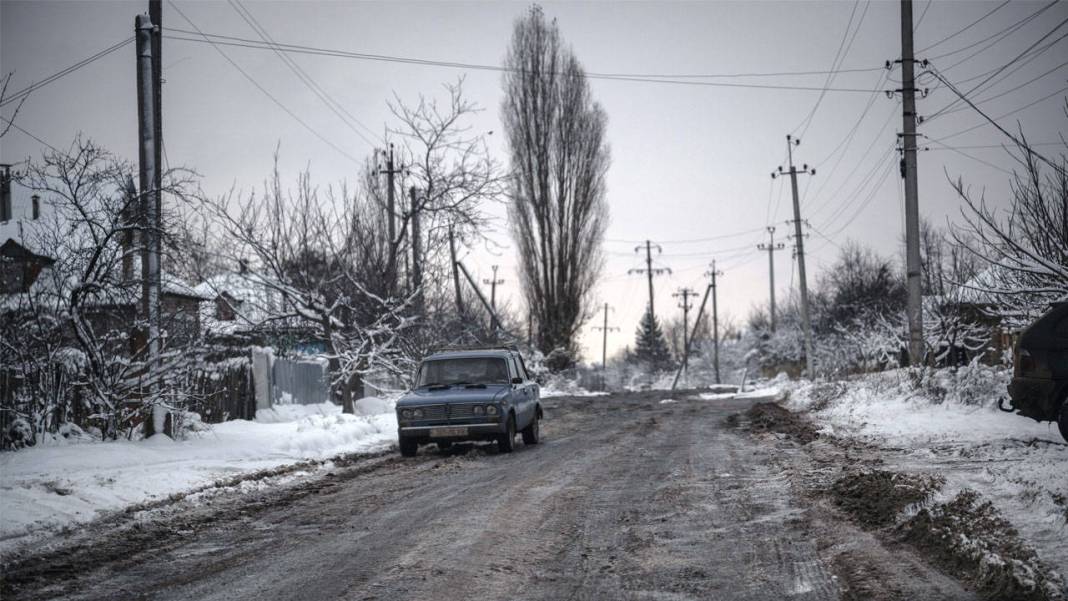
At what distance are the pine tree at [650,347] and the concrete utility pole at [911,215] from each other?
5534cm

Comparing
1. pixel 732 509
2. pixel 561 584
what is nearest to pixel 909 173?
pixel 732 509

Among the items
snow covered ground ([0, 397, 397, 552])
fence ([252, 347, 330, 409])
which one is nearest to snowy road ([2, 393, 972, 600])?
snow covered ground ([0, 397, 397, 552])

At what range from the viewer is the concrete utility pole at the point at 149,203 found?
41.1 feet

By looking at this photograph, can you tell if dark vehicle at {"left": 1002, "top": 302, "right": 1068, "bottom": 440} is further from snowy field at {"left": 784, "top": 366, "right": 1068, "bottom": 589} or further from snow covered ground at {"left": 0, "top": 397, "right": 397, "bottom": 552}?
snow covered ground at {"left": 0, "top": 397, "right": 397, "bottom": 552}

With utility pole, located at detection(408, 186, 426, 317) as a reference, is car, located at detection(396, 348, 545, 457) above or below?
below

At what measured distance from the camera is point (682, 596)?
503cm

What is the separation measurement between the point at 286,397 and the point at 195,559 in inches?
648

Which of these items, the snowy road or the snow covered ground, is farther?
the snow covered ground

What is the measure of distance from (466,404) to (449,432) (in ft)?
1.77

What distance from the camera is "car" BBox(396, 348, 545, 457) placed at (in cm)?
1401

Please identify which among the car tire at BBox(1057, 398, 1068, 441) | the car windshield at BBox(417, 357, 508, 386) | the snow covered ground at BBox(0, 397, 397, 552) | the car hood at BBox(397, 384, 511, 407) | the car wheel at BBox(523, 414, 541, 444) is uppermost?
the car windshield at BBox(417, 357, 508, 386)

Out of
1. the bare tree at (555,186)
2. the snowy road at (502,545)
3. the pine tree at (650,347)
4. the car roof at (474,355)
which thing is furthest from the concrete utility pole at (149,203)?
the pine tree at (650,347)

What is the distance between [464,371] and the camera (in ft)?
51.1

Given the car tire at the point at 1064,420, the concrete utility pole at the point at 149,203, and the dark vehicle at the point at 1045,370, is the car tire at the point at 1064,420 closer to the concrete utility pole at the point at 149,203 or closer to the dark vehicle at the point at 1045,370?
the dark vehicle at the point at 1045,370
